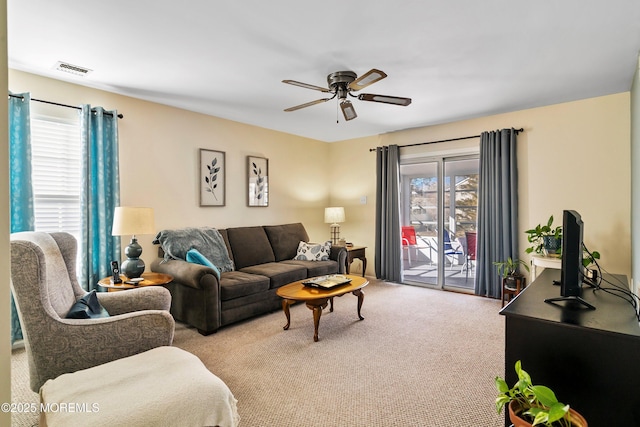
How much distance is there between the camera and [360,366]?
2547 mm

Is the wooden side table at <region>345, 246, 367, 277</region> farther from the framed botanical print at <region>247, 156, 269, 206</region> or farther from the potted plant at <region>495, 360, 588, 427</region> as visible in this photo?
the potted plant at <region>495, 360, 588, 427</region>

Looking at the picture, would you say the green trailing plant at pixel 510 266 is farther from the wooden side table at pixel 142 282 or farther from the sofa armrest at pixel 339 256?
the wooden side table at pixel 142 282

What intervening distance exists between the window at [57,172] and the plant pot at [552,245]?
4.83 m

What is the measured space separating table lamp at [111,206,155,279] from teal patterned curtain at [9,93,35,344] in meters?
0.71

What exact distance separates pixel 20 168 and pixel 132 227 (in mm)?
1065

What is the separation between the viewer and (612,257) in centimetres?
369

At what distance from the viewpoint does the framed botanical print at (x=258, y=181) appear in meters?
4.91

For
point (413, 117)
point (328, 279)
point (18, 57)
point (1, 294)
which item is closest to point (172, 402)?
point (1, 294)

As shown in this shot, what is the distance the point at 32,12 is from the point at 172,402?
2518mm

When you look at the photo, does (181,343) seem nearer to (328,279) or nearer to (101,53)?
(328,279)

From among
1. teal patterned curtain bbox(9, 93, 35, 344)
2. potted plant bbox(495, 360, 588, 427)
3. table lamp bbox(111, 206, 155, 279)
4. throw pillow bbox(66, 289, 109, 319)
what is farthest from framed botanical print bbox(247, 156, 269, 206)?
potted plant bbox(495, 360, 588, 427)

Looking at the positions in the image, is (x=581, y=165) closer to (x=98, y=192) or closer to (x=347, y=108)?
(x=347, y=108)

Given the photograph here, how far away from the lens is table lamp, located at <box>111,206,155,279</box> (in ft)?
9.77

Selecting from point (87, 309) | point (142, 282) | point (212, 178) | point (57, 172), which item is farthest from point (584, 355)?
point (57, 172)
